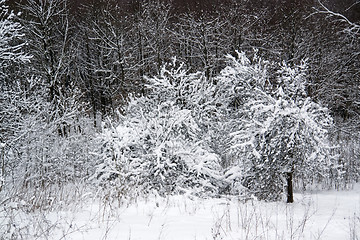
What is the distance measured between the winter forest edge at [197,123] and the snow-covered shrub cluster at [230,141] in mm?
37

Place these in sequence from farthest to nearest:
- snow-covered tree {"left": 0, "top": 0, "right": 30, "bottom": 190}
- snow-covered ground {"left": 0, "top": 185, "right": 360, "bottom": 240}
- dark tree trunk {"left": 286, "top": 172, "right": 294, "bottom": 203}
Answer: snow-covered tree {"left": 0, "top": 0, "right": 30, "bottom": 190}, dark tree trunk {"left": 286, "top": 172, "right": 294, "bottom": 203}, snow-covered ground {"left": 0, "top": 185, "right": 360, "bottom": 240}

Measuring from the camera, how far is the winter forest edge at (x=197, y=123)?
6219mm

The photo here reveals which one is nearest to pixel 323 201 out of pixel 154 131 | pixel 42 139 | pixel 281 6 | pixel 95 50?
pixel 154 131

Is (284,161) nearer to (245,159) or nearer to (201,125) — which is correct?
(245,159)

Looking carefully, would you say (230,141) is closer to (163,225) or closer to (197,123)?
(197,123)

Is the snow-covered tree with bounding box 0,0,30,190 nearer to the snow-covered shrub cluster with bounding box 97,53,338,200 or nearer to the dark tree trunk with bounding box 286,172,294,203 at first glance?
the snow-covered shrub cluster with bounding box 97,53,338,200

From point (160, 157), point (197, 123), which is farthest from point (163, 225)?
point (197, 123)

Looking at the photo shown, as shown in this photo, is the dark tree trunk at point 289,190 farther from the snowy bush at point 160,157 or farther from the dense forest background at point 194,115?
the snowy bush at point 160,157

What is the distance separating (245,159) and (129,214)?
3685 mm

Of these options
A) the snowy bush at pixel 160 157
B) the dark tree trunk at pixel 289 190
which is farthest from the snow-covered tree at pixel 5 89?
the dark tree trunk at pixel 289 190

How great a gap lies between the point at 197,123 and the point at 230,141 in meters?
3.42

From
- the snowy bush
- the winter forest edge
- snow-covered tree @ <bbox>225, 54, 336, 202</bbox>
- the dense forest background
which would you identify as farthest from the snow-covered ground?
the snowy bush

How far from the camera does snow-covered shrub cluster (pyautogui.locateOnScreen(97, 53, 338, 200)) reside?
20.2ft

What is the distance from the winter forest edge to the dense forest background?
53 mm
